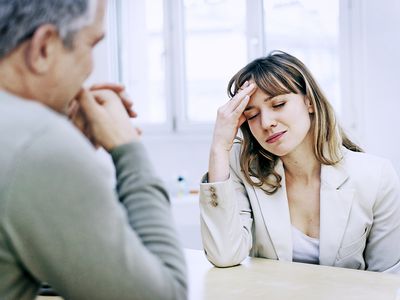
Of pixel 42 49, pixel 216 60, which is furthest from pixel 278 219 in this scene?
pixel 216 60

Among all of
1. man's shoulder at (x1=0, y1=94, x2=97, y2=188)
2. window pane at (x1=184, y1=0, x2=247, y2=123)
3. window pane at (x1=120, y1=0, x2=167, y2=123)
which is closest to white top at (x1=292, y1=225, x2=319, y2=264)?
man's shoulder at (x1=0, y1=94, x2=97, y2=188)

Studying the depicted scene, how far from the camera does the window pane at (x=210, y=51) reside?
3881 mm

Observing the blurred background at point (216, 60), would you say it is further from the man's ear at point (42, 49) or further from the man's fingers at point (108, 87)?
the man's ear at point (42, 49)

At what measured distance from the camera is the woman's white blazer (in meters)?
1.68

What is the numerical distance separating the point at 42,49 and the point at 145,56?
11.4 ft

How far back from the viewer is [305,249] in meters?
1.71

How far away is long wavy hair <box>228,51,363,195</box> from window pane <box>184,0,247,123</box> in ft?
6.72

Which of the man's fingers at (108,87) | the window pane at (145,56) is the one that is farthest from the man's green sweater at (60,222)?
the window pane at (145,56)

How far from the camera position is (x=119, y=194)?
748 millimetres

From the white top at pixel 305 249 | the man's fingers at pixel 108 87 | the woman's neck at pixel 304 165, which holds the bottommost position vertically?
the white top at pixel 305 249

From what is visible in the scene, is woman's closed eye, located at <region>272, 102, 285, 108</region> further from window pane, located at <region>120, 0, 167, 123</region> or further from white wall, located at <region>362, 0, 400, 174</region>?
window pane, located at <region>120, 0, 167, 123</region>

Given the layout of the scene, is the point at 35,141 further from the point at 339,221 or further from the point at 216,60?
A: the point at 216,60

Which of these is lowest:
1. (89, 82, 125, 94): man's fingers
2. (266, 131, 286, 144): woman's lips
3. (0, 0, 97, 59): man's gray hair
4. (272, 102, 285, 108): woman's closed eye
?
(266, 131, 286, 144): woman's lips

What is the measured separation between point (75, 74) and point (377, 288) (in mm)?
904
